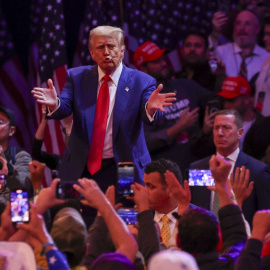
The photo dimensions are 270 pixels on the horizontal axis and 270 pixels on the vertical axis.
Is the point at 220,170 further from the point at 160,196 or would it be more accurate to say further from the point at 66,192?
the point at 160,196

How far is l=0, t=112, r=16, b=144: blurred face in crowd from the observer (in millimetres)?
5281

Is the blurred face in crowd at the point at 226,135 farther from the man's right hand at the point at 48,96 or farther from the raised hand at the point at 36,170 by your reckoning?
the raised hand at the point at 36,170

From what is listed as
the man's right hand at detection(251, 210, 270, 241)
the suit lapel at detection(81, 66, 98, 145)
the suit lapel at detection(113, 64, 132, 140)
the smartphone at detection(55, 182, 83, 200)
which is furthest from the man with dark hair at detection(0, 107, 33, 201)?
the man's right hand at detection(251, 210, 270, 241)

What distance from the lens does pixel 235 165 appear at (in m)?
5.22

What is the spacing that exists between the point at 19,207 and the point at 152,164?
1.51 meters

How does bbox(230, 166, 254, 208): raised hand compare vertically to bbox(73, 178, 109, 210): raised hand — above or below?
below

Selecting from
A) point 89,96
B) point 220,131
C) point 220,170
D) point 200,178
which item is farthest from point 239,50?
point 220,170

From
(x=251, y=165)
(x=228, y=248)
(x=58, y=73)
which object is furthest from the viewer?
(x=58, y=73)

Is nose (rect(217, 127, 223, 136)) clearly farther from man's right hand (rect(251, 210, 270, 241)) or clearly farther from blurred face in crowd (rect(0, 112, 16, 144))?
man's right hand (rect(251, 210, 270, 241))

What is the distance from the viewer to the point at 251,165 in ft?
17.0

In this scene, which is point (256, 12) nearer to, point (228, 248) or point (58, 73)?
point (58, 73)

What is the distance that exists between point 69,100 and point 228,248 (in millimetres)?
1648

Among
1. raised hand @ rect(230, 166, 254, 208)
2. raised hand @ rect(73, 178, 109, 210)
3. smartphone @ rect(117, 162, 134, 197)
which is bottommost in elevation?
raised hand @ rect(230, 166, 254, 208)

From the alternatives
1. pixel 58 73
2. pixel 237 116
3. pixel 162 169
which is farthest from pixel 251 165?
pixel 58 73
